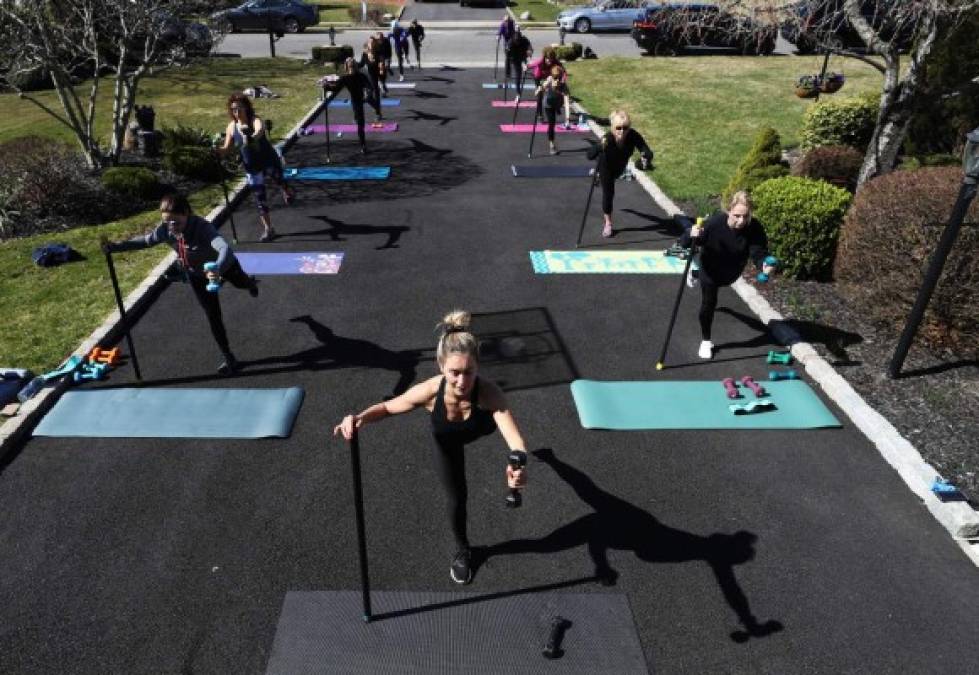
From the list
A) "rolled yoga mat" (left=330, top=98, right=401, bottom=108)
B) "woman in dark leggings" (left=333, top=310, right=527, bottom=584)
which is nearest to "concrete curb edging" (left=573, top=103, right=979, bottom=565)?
"woman in dark leggings" (left=333, top=310, right=527, bottom=584)

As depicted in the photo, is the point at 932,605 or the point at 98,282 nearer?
the point at 932,605

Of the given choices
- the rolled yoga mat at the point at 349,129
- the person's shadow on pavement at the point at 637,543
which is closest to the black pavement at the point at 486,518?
the person's shadow on pavement at the point at 637,543

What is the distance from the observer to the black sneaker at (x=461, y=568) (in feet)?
16.3

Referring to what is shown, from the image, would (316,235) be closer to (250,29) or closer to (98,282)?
(98,282)

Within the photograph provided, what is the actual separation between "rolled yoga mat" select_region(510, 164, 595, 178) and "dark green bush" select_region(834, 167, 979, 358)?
679 cm

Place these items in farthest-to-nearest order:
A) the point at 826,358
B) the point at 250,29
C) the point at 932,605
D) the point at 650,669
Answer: the point at 250,29
the point at 826,358
the point at 932,605
the point at 650,669

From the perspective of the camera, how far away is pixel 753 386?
23.9ft

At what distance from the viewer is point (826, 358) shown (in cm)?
780

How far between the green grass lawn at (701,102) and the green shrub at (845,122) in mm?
1832

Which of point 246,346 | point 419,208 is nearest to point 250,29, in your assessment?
point 419,208

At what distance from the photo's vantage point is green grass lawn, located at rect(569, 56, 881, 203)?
14.9 meters

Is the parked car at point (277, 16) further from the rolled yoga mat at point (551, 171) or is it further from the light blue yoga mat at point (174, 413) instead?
the light blue yoga mat at point (174, 413)

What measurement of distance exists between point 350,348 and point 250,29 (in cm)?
3397

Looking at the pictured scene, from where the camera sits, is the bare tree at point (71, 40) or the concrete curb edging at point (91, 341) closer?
the concrete curb edging at point (91, 341)
